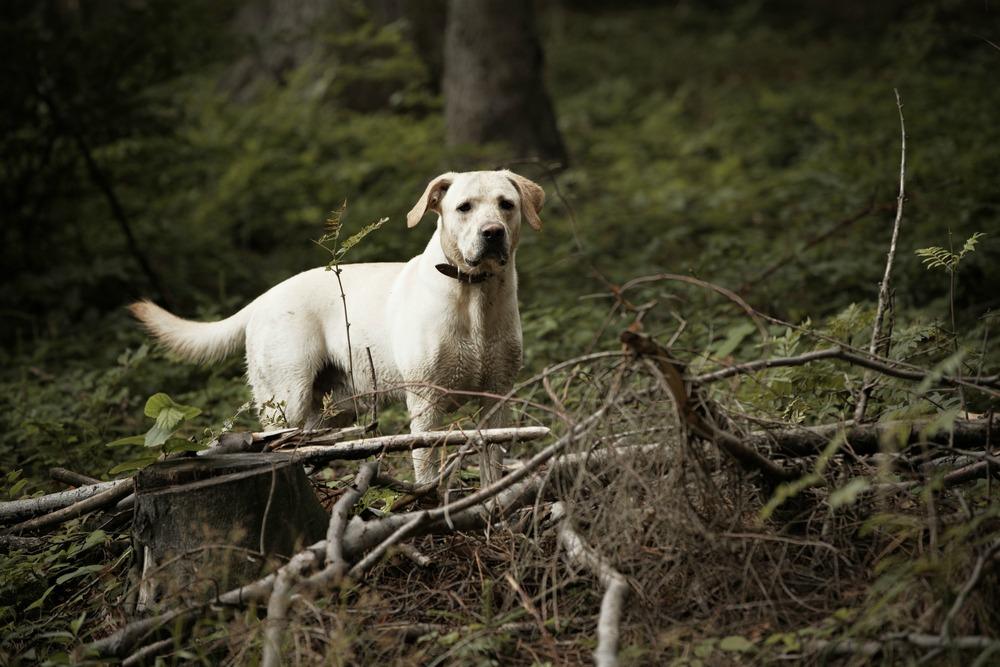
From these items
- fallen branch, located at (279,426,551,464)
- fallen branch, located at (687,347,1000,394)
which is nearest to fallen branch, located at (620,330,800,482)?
fallen branch, located at (687,347,1000,394)

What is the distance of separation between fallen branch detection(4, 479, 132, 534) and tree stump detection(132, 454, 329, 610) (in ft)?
1.34

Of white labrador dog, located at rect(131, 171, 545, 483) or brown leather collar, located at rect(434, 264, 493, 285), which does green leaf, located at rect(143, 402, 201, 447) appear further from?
brown leather collar, located at rect(434, 264, 493, 285)

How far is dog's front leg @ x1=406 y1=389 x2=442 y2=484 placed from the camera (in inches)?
164

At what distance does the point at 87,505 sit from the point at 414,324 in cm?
168

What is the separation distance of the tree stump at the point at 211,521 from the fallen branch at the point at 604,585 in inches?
39.5

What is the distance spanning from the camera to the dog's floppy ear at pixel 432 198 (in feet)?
14.5

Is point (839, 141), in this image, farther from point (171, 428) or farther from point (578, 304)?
point (171, 428)

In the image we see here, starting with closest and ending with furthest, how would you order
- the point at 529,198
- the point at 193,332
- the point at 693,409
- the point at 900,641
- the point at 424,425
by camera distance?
1. the point at 900,641
2. the point at 693,409
3. the point at 424,425
4. the point at 529,198
5. the point at 193,332

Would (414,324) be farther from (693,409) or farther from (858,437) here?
(858,437)

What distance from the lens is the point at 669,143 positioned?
12.9 metres

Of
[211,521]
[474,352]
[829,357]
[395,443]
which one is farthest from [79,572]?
[829,357]

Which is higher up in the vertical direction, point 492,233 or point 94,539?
point 492,233

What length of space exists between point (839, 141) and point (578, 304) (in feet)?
A: 16.7

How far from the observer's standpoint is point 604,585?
311 cm
